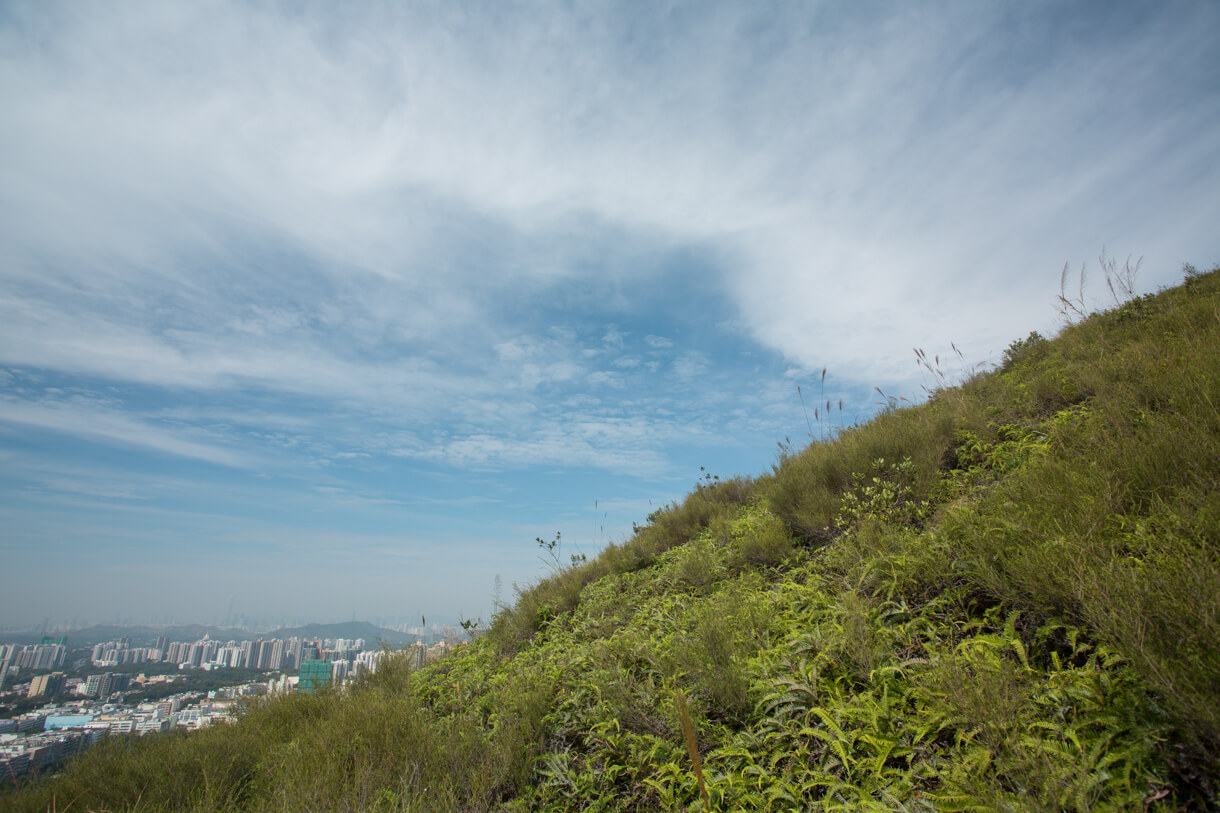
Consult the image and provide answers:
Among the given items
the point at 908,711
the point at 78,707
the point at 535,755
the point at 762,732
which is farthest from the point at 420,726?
the point at 78,707

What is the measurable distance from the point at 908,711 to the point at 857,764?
0.39 m

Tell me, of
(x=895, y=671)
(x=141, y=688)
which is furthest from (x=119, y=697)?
(x=895, y=671)

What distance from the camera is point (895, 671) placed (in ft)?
8.75

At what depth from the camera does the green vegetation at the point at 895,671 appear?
1.80 metres

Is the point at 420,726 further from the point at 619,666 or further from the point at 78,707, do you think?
the point at 78,707

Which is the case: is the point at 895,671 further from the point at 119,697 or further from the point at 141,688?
the point at 141,688

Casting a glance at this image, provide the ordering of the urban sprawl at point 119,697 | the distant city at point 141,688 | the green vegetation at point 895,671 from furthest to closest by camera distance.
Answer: the distant city at point 141,688 < the urban sprawl at point 119,697 < the green vegetation at point 895,671

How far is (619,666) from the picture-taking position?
404cm

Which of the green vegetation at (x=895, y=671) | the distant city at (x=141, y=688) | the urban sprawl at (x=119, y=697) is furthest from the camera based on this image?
the distant city at (x=141, y=688)

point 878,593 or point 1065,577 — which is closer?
point 1065,577

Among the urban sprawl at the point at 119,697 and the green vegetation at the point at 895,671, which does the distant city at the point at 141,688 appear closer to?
the urban sprawl at the point at 119,697

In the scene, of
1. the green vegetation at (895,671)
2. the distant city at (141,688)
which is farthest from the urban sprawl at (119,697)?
the green vegetation at (895,671)

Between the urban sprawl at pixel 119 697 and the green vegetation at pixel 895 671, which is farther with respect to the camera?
the urban sprawl at pixel 119 697

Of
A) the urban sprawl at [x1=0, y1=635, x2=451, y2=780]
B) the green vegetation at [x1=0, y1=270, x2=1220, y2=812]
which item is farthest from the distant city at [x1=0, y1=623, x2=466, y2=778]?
the green vegetation at [x1=0, y1=270, x2=1220, y2=812]
